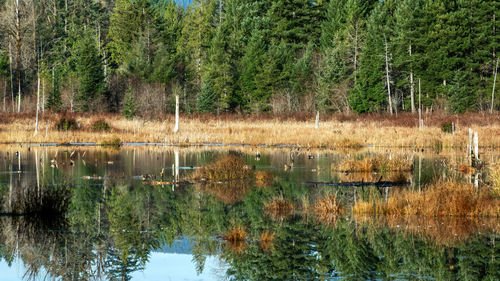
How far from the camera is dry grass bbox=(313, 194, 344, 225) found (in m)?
16.2

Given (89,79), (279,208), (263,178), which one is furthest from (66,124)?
(279,208)

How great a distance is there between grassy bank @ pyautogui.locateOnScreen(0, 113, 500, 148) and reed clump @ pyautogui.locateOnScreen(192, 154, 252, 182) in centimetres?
1808

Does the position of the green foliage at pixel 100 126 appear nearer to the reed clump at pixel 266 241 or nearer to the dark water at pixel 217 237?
the dark water at pixel 217 237

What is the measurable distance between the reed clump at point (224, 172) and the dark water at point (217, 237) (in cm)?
95

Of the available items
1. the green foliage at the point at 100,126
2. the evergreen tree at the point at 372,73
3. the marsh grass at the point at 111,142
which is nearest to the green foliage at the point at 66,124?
the green foliage at the point at 100,126

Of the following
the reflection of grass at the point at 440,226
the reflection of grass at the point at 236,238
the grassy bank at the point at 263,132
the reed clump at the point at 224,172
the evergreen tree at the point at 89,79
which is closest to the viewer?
the reflection of grass at the point at 236,238

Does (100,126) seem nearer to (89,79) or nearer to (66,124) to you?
(66,124)

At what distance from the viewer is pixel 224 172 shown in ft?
80.5

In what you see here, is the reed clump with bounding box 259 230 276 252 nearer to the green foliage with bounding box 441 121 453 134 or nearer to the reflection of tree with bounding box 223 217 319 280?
the reflection of tree with bounding box 223 217 319 280

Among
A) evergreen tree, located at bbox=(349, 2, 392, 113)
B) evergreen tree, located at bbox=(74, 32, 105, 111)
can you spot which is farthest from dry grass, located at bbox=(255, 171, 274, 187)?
evergreen tree, located at bbox=(74, 32, 105, 111)

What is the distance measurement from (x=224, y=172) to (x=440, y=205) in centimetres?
984

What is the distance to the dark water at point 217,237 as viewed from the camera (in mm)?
11648

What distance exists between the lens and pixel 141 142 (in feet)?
147

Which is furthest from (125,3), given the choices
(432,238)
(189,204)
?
(432,238)
